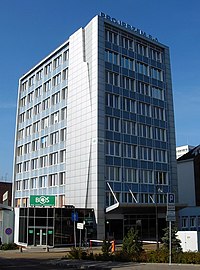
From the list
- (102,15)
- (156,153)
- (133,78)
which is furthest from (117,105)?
(102,15)

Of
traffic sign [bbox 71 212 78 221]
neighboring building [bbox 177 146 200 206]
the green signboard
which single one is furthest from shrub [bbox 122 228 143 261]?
neighboring building [bbox 177 146 200 206]

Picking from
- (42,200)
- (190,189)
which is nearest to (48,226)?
(42,200)

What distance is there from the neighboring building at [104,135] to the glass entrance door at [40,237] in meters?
0.17

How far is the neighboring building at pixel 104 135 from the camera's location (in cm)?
4922

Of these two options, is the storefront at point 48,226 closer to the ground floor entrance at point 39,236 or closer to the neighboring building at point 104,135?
the ground floor entrance at point 39,236

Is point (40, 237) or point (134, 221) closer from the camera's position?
point (40, 237)

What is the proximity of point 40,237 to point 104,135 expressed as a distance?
15322 mm

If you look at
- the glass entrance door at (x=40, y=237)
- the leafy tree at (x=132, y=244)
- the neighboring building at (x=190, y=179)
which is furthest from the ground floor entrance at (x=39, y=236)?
the neighboring building at (x=190, y=179)

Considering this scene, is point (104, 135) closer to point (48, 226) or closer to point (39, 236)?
point (48, 226)

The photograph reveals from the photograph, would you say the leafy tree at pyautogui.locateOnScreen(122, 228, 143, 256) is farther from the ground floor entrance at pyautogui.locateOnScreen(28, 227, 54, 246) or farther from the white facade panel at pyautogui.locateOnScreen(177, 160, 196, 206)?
the white facade panel at pyautogui.locateOnScreen(177, 160, 196, 206)

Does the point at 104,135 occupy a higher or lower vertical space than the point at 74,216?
higher

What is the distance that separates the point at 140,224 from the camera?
52906 millimetres

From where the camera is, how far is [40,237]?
46344mm

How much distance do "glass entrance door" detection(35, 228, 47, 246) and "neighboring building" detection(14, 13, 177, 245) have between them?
0.56 ft
